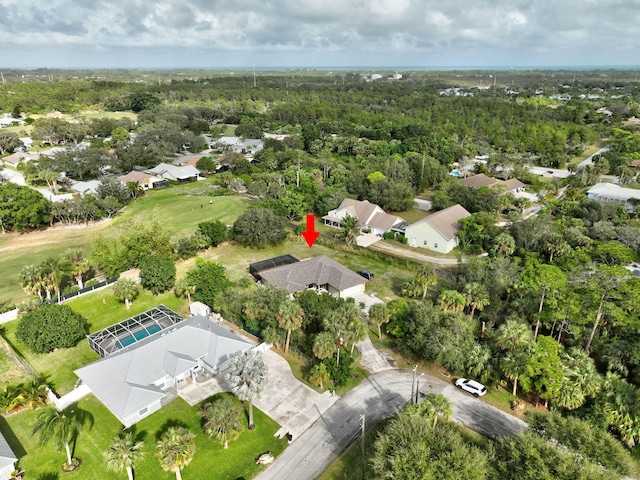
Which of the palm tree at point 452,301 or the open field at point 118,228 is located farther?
the open field at point 118,228

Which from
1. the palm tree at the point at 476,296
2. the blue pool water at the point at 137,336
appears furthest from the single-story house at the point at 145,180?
the palm tree at the point at 476,296

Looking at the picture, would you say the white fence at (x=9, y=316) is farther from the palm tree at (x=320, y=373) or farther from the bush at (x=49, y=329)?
the palm tree at (x=320, y=373)

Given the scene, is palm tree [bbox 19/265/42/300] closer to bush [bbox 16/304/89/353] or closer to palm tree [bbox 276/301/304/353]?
bush [bbox 16/304/89/353]

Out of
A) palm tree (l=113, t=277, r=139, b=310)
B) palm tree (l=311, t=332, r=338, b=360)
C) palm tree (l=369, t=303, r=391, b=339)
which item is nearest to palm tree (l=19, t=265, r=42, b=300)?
palm tree (l=113, t=277, r=139, b=310)

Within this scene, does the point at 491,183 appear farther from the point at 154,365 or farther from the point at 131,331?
the point at 154,365

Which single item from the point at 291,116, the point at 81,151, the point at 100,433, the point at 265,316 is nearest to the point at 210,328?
the point at 265,316

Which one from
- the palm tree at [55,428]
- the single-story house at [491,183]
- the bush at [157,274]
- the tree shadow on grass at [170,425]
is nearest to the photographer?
the palm tree at [55,428]
